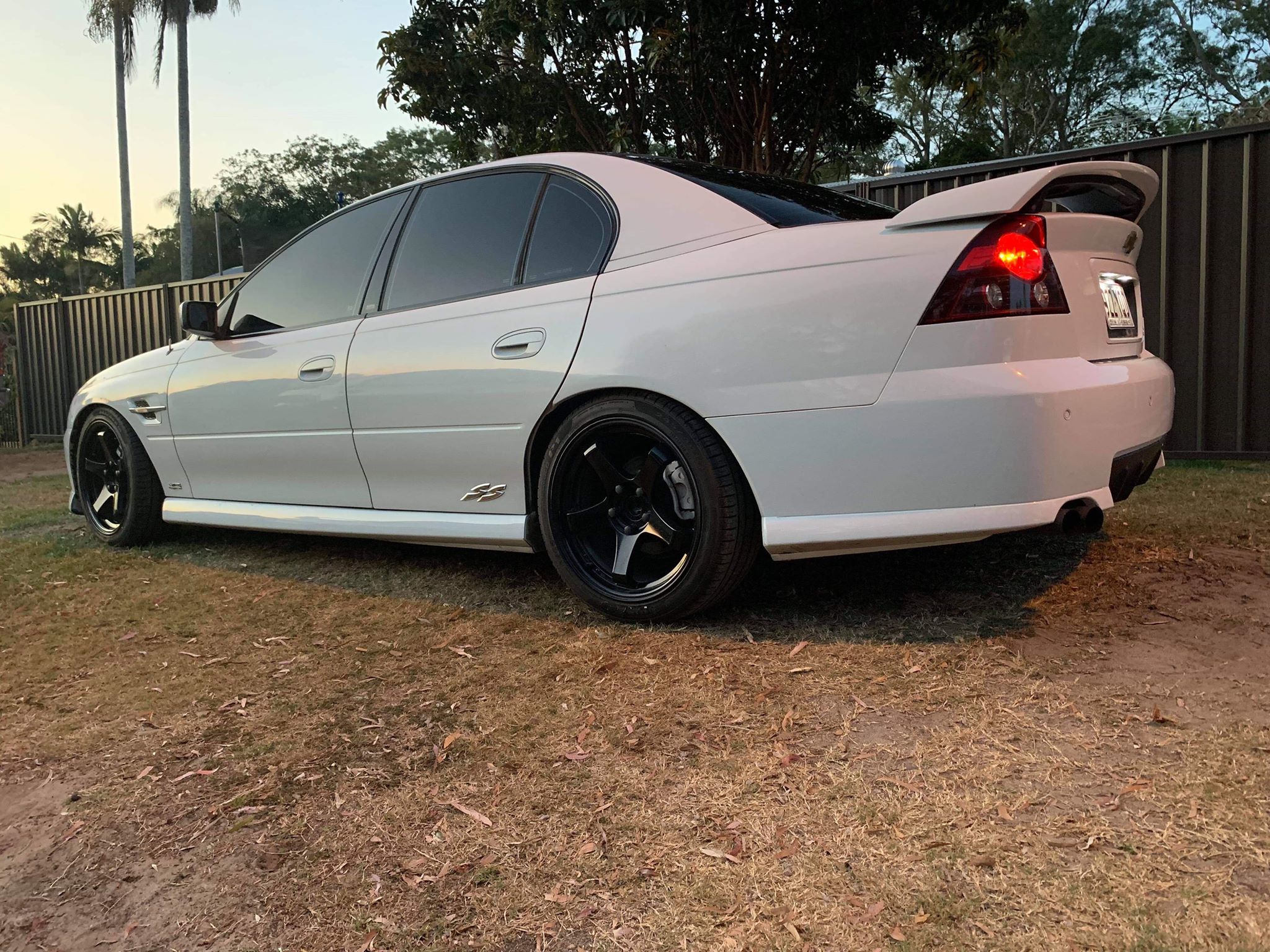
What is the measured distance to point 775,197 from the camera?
121 inches

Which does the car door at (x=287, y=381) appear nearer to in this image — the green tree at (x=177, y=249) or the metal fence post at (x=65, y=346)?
the metal fence post at (x=65, y=346)

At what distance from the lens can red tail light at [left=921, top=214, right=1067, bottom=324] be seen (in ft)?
7.92

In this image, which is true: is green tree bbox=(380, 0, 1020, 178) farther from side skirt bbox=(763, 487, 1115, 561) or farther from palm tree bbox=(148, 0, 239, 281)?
palm tree bbox=(148, 0, 239, 281)

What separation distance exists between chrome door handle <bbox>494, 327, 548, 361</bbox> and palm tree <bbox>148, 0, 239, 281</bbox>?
3016 cm

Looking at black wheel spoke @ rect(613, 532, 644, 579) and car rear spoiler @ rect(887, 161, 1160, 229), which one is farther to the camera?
black wheel spoke @ rect(613, 532, 644, 579)

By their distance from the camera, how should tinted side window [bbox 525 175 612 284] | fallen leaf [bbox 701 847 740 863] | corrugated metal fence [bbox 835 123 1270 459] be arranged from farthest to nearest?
corrugated metal fence [bbox 835 123 1270 459] < tinted side window [bbox 525 175 612 284] < fallen leaf [bbox 701 847 740 863]

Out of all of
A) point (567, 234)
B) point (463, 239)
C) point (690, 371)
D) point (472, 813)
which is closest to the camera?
point (472, 813)

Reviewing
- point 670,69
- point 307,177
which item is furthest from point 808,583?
point 307,177

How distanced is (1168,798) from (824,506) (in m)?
1.12

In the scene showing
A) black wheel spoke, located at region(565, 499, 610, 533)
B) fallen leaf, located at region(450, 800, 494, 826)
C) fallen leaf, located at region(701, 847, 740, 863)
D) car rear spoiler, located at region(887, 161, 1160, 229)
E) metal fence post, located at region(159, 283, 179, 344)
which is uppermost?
metal fence post, located at region(159, 283, 179, 344)

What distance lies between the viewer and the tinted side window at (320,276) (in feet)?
12.6

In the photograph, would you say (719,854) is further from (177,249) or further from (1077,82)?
(177,249)

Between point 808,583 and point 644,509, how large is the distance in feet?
2.48

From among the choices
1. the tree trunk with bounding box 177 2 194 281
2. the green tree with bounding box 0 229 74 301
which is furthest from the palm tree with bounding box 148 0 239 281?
the green tree with bounding box 0 229 74 301
